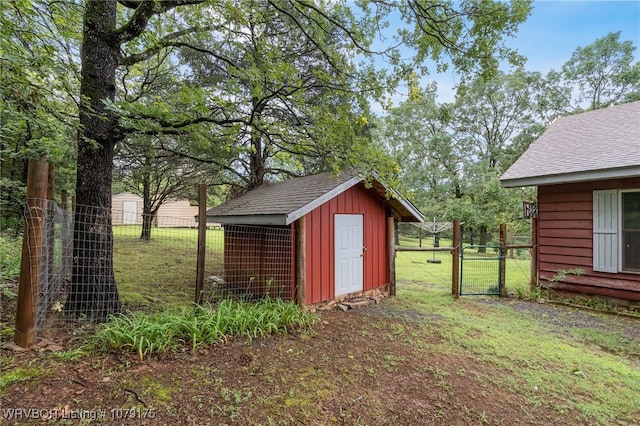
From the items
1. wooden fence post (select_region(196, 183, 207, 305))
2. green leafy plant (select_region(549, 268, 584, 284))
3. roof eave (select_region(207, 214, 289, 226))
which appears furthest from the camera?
green leafy plant (select_region(549, 268, 584, 284))

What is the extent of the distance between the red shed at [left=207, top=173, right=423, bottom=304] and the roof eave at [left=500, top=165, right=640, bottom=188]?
93.6 inches

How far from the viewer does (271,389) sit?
2.71 m

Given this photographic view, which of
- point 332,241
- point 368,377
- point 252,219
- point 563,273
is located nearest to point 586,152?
point 563,273

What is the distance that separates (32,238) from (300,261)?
133 inches

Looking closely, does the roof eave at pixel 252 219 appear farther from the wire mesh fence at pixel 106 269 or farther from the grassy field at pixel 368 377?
the grassy field at pixel 368 377

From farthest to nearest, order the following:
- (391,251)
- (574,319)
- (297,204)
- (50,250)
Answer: (391,251), (574,319), (297,204), (50,250)

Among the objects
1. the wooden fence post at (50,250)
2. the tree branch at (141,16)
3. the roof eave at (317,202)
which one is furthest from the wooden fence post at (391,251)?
the wooden fence post at (50,250)

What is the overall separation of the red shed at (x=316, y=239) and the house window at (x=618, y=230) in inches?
137

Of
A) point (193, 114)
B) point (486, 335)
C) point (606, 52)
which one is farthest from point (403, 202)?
point (606, 52)

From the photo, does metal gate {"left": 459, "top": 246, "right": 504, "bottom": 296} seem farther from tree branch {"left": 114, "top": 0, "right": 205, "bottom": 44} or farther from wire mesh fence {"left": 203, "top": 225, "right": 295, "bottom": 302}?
tree branch {"left": 114, "top": 0, "right": 205, "bottom": 44}

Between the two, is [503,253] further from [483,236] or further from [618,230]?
[483,236]

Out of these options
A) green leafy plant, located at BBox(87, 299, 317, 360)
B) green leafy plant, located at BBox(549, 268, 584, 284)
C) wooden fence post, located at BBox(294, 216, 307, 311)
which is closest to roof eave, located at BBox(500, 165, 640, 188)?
green leafy plant, located at BBox(549, 268, 584, 284)

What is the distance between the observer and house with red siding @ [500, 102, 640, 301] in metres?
5.37

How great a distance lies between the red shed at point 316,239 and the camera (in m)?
5.12
